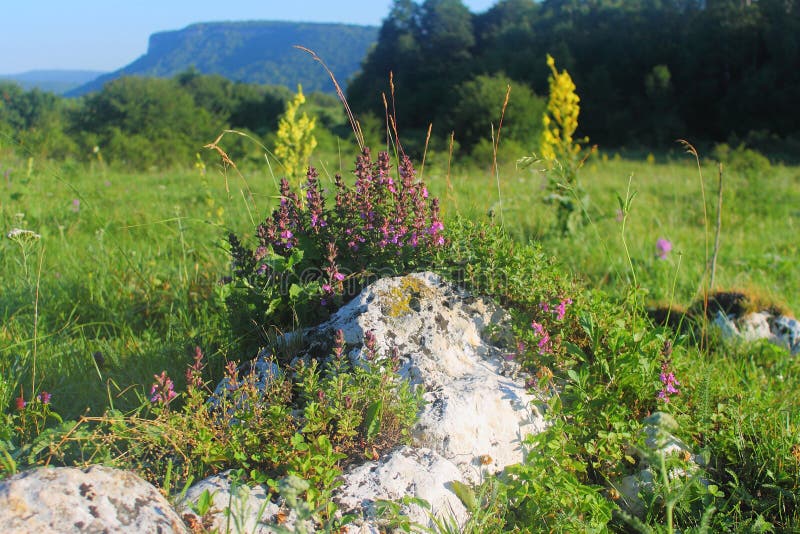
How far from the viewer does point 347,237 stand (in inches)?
106

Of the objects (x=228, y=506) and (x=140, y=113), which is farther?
(x=140, y=113)

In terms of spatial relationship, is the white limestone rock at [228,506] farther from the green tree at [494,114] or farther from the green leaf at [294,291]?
the green tree at [494,114]

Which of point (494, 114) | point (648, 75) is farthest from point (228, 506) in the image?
point (648, 75)

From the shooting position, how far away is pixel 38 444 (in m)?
1.98

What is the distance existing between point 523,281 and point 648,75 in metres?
32.9

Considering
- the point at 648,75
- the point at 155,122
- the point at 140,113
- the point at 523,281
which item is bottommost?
the point at 523,281

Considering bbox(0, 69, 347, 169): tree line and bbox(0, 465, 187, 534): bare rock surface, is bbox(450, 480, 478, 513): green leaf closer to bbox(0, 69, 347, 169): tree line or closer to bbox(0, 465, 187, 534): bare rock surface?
bbox(0, 465, 187, 534): bare rock surface

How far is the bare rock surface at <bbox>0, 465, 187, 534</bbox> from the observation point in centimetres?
141

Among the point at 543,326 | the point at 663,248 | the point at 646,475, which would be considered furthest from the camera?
the point at 663,248

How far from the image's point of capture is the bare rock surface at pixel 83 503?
1412mm

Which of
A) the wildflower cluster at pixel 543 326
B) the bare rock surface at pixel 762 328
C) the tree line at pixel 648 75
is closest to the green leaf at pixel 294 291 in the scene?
the wildflower cluster at pixel 543 326

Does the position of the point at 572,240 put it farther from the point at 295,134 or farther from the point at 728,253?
the point at 295,134

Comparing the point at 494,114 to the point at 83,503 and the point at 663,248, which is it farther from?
the point at 83,503

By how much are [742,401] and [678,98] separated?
3188cm
